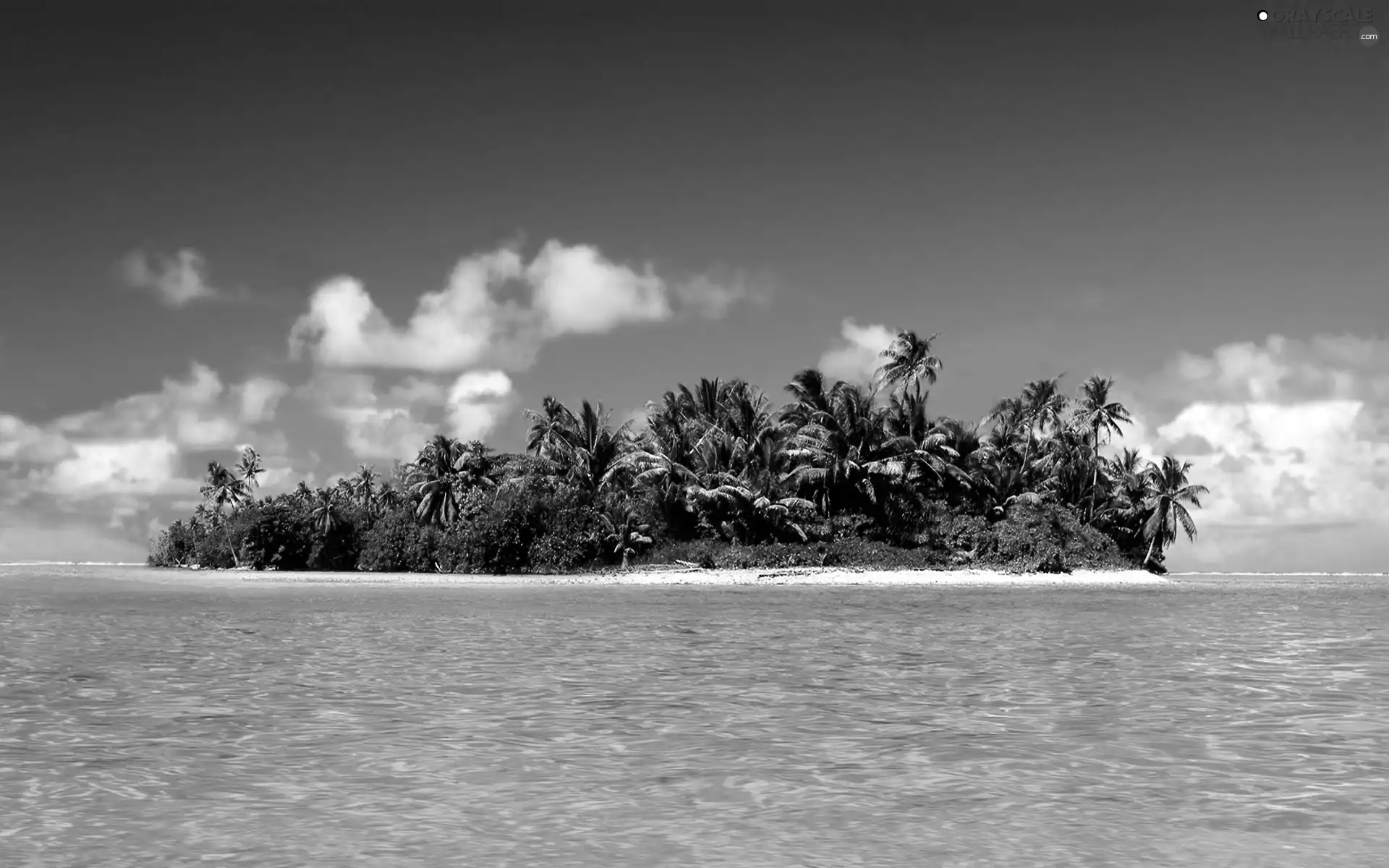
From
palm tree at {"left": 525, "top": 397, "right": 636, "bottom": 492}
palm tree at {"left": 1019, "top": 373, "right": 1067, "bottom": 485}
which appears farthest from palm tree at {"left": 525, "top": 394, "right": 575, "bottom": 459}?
palm tree at {"left": 1019, "top": 373, "right": 1067, "bottom": 485}

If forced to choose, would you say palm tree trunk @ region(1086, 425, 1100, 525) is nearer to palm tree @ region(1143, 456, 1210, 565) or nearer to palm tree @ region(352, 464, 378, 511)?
palm tree @ region(1143, 456, 1210, 565)

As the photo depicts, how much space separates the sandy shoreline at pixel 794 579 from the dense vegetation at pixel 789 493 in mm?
1172

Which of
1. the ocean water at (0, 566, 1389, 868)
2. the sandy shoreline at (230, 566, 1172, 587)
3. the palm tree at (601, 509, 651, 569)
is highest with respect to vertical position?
the palm tree at (601, 509, 651, 569)

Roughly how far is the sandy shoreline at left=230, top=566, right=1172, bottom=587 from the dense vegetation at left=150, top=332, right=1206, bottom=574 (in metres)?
1.17

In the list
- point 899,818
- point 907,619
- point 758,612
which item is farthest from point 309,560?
point 899,818

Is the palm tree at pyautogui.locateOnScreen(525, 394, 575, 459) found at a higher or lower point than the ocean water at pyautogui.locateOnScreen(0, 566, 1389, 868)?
higher

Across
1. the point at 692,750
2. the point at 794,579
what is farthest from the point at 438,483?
the point at 692,750

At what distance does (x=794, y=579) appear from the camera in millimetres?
54125

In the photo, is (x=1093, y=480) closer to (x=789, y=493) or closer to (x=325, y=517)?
(x=789, y=493)

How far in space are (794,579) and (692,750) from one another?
4470 cm

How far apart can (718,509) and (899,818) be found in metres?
52.1

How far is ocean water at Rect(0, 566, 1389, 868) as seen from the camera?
271 inches

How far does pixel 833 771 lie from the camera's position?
9.00m

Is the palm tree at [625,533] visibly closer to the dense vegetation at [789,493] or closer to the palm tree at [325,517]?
the dense vegetation at [789,493]
